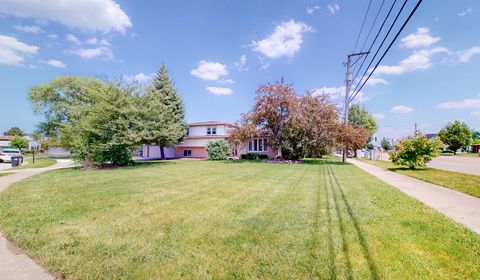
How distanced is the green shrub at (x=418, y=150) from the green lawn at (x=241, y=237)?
10950 millimetres

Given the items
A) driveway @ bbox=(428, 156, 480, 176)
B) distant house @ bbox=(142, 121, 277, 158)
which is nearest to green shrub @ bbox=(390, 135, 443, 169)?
driveway @ bbox=(428, 156, 480, 176)

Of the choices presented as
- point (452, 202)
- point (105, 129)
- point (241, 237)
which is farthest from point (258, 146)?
point (241, 237)

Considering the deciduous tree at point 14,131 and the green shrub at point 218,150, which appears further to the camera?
the deciduous tree at point 14,131

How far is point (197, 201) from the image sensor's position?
691cm

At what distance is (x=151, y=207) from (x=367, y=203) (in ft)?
20.1

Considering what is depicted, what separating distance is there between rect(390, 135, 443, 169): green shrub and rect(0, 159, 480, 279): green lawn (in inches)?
431

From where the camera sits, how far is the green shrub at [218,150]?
2925 centimetres

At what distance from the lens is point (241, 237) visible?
4.24m

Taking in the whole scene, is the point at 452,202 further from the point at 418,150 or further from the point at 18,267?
the point at 418,150

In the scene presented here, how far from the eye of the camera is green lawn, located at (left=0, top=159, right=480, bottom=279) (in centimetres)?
319

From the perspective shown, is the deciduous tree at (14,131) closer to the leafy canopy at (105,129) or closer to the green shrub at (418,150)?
the leafy canopy at (105,129)

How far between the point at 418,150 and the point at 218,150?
2018cm

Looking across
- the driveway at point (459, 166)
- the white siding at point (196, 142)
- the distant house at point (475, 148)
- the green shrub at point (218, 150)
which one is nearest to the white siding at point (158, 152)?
the white siding at point (196, 142)

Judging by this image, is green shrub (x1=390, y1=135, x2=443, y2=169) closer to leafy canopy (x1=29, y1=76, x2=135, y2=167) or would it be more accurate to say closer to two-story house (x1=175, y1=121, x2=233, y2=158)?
leafy canopy (x1=29, y1=76, x2=135, y2=167)
